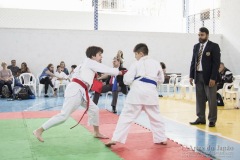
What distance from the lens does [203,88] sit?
5.96 m

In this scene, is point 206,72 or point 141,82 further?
point 206,72

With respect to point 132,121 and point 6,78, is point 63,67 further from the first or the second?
point 132,121

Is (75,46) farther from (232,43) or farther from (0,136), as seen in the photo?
(0,136)

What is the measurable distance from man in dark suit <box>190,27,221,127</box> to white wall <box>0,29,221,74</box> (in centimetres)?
803

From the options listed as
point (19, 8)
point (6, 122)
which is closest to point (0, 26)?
point (19, 8)

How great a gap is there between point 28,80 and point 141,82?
28.1 ft

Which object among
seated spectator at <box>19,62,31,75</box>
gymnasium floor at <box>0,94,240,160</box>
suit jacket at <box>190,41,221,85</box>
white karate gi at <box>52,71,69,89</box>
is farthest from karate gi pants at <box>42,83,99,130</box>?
seated spectator at <box>19,62,31,75</box>

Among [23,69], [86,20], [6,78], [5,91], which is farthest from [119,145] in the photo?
[86,20]

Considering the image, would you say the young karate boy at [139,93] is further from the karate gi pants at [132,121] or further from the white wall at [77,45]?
the white wall at [77,45]

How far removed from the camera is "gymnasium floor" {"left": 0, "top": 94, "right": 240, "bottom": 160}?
3.84 m

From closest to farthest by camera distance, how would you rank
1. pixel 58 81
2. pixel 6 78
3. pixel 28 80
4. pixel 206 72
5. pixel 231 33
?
pixel 206 72 → pixel 6 78 → pixel 58 81 → pixel 28 80 → pixel 231 33

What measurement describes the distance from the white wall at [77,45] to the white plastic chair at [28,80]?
103 cm

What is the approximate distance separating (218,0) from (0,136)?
13.5 meters

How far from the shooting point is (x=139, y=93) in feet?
13.5
